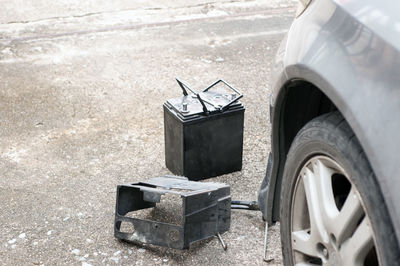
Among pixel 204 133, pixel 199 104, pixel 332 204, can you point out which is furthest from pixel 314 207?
pixel 199 104

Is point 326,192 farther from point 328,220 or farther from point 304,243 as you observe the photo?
point 304,243

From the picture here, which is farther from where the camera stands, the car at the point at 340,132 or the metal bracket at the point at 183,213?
the metal bracket at the point at 183,213

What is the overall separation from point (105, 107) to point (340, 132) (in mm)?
2876

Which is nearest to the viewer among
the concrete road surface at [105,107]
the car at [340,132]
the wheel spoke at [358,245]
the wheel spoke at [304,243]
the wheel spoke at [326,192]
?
the car at [340,132]

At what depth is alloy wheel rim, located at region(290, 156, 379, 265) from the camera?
6.25 feet

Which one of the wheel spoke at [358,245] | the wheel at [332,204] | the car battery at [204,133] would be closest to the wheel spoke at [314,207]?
the wheel at [332,204]

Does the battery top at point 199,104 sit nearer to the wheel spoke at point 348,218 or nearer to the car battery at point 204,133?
the car battery at point 204,133

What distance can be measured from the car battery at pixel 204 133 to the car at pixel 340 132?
37.7 inches

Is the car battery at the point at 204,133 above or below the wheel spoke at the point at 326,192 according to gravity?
below

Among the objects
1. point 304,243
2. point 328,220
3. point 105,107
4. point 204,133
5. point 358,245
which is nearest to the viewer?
point 358,245

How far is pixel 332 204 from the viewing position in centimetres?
208

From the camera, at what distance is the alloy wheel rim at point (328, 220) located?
190 centimetres

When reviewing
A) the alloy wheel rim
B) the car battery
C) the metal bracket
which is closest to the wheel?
the alloy wheel rim

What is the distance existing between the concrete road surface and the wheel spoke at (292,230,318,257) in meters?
0.64
